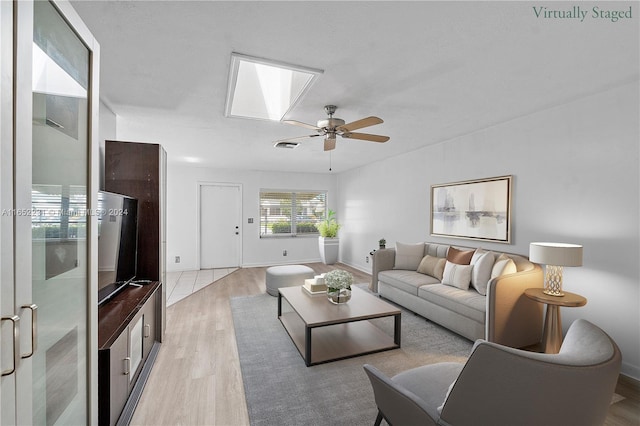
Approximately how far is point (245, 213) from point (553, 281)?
5592 mm

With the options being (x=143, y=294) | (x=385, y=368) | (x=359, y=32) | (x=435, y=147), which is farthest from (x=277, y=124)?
(x=385, y=368)

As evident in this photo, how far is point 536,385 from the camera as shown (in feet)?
3.09

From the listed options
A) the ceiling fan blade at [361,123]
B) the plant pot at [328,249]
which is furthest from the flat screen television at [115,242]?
the plant pot at [328,249]

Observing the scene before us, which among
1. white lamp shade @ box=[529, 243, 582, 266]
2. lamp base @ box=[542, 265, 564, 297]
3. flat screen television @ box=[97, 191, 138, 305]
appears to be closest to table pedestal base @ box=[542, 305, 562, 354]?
lamp base @ box=[542, 265, 564, 297]

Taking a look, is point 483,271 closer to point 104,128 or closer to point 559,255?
point 559,255

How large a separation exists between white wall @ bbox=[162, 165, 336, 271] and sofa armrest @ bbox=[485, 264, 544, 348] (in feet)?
16.2

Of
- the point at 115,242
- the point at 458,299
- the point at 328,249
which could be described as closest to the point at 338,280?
the point at 458,299

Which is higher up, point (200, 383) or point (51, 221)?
point (51, 221)

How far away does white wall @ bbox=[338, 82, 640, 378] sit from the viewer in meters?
2.31

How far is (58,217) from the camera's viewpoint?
1.06 metres

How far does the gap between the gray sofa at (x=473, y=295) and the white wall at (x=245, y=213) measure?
3.22 m

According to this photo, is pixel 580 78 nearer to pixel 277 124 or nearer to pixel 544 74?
pixel 544 74

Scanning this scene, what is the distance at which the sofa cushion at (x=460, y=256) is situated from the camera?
11.1 feet

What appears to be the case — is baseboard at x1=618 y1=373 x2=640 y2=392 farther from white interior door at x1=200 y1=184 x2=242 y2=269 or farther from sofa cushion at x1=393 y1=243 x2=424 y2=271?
white interior door at x1=200 y1=184 x2=242 y2=269
